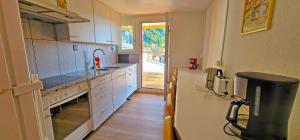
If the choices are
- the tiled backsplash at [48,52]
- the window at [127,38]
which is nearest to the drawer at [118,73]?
the tiled backsplash at [48,52]

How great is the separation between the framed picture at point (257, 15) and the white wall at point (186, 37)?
2.13m

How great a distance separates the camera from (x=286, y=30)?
681 millimetres

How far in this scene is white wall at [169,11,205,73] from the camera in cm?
312

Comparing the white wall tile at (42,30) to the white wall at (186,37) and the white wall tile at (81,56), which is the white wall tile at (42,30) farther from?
the white wall at (186,37)

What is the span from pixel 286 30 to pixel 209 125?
2.13ft

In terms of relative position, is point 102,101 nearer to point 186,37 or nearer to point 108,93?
point 108,93

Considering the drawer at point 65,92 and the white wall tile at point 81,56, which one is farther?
the white wall tile at point 81,56

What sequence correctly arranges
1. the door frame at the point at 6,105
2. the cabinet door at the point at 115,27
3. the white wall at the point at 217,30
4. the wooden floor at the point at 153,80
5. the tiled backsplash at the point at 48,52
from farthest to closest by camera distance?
1. the wooden floor at the point at 153,80
2. the cabinet door at the point at 115,27
3. the white wall at the point at 217,30
4. the tiled backsplash at the point at 48,52
5. the door frame at the point at 6,105

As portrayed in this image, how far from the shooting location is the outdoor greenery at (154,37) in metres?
3.81

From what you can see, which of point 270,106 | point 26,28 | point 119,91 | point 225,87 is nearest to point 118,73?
point 119,91

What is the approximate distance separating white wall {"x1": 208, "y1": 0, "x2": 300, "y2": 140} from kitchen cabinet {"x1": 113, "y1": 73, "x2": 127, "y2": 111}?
6.60 feet

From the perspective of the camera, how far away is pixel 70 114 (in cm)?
152

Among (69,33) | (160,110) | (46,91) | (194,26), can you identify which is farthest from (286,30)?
(194,26)

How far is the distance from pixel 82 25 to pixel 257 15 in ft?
6.97
